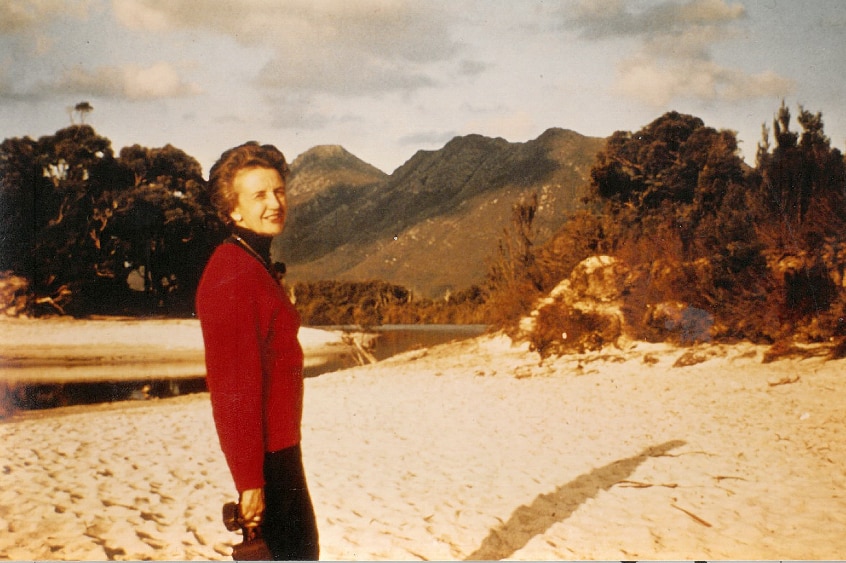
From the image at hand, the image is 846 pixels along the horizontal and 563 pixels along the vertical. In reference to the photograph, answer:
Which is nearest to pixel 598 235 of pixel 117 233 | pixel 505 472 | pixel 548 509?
pixel 505 472

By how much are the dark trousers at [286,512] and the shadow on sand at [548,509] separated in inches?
58.5

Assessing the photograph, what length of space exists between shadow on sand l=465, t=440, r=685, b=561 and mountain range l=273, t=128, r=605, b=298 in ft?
69.8

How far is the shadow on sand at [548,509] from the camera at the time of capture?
10.0ft

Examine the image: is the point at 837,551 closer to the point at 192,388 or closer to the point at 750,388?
the point at 750,388

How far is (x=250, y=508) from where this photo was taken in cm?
157

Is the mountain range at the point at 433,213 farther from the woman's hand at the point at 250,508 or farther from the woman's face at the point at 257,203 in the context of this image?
the woman's hand at the point at 250,508

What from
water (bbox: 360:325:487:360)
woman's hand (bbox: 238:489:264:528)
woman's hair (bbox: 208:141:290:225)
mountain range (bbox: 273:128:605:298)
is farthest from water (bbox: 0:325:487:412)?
mountain range (bbox: 273:128:605:298)

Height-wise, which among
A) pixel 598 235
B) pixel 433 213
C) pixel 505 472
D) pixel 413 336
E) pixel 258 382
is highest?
pixel 433 213

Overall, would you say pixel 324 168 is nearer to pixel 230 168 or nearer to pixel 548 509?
pixel 548 509

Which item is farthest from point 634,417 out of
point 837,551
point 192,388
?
point 192,388

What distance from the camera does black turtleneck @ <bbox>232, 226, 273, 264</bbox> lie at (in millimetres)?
1832

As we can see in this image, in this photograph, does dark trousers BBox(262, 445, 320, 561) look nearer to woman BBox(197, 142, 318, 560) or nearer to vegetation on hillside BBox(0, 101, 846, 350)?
woman BBox(197, 142, 318, 560)

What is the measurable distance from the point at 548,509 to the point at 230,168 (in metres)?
2.70

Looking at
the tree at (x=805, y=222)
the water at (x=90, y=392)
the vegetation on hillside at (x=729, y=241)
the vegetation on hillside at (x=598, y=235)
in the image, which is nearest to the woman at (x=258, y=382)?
the vegetation on hillside at (x=598, y=235)
